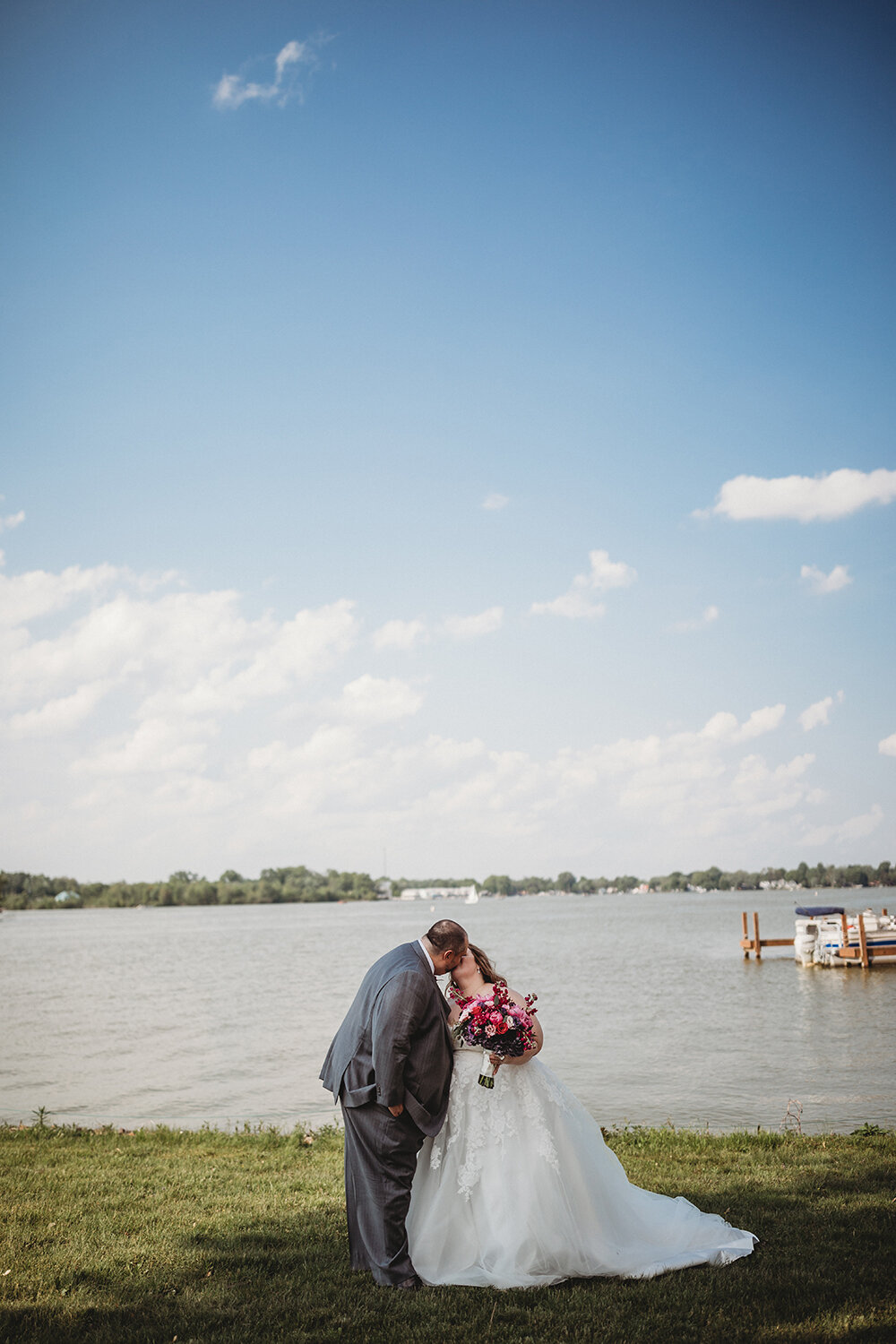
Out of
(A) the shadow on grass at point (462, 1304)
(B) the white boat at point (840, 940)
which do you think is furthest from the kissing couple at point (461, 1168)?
(B) the white boat at point (840, 940)

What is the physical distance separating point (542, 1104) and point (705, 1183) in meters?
3.11

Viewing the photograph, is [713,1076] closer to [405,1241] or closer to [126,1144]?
[126,1144]

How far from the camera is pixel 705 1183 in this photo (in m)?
8.88

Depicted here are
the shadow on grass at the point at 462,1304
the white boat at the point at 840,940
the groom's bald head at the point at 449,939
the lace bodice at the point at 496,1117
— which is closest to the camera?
the shadow on grass at the point at 462,1304

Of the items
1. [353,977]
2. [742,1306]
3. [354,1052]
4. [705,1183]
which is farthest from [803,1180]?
[353,977]

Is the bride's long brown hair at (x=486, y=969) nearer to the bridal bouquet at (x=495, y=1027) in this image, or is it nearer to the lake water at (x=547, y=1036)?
the bridal bouquet at (x=495, y=1027)

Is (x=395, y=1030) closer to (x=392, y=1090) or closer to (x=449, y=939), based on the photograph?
(x=392, y=1090)

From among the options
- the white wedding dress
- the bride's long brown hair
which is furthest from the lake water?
the bride's long brown hair

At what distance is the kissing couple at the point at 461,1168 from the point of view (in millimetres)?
6469

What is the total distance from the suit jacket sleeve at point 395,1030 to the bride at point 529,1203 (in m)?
0.53

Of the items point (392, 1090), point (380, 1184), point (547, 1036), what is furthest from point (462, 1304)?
point (547, 1036)

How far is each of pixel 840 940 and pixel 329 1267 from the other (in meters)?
43.8

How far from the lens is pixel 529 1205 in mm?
6543

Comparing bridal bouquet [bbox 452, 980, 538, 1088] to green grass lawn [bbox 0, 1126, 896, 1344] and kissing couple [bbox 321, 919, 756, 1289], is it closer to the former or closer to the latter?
kissing couple [bbox 321, 919, 756, 1289]
